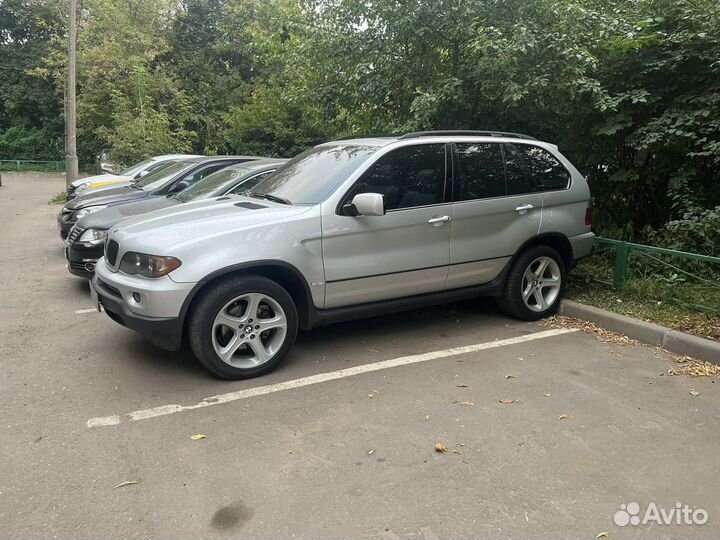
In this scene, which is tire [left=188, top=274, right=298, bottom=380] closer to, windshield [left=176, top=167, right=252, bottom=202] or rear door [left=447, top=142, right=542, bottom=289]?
rear door [left=447, top=142, right=542, bottom=289]

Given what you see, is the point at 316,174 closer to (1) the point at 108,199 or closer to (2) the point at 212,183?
(2) the point at 212,183

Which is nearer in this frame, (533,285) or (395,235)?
(395,235)

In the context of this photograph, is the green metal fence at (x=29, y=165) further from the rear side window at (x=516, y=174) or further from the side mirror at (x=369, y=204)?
the side mirror at (x=369, y=204)

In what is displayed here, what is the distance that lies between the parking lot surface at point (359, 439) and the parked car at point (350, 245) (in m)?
0.41

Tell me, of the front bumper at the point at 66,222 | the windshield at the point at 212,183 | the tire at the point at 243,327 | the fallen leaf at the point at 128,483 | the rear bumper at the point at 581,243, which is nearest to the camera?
the fallen leaf at the point at 128,483

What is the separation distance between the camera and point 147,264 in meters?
4.05

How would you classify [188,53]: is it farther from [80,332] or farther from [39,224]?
[80,332]

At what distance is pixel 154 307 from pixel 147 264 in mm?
334

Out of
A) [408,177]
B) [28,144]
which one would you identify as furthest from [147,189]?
[28,144]

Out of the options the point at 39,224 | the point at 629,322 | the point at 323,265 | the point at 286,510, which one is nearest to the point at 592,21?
the point at 629,322

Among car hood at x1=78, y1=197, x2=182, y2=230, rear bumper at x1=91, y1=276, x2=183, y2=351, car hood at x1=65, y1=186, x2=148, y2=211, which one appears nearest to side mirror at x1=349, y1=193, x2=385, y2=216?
rear bumper at x1=91, y1=276, x2=183, y2=351

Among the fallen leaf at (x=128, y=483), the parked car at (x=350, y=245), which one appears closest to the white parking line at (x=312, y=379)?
the parked car at (x=350, y=245)

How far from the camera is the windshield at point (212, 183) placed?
7.02 m

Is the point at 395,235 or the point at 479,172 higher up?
the point at 479,172
